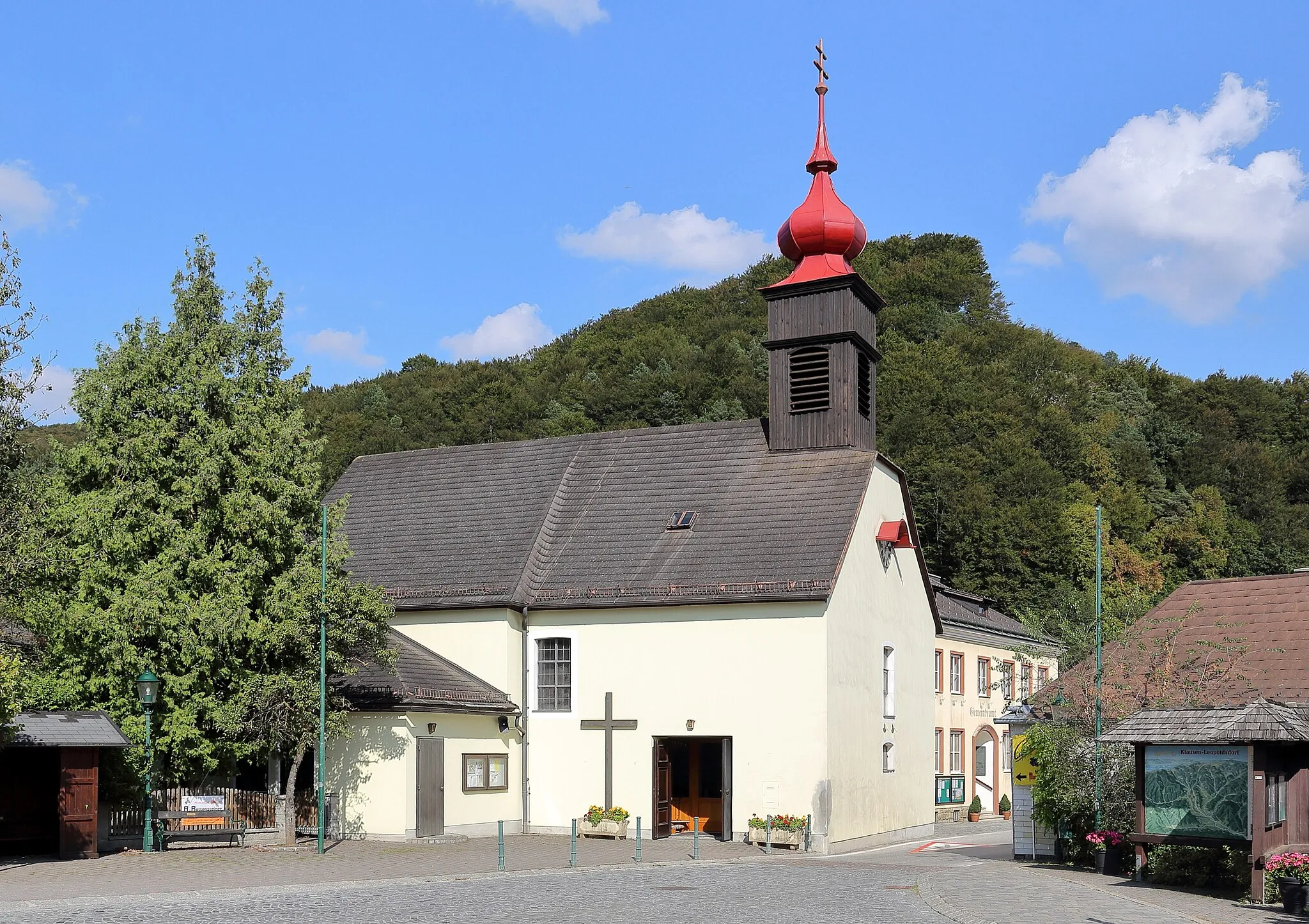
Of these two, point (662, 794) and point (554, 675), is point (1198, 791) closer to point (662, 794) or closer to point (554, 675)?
point (662, 794)

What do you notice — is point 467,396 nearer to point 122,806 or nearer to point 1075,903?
point 122,806

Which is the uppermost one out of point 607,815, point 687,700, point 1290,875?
point 687,700

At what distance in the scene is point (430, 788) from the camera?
84.0ft

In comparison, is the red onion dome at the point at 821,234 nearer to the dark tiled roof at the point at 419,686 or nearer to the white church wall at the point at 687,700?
the white church wall at the point at 687,700

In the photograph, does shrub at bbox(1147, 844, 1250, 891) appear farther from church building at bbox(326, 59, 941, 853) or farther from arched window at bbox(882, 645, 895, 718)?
arched window at bbox(882, 645, 895, 718)

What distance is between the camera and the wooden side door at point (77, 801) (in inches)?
828

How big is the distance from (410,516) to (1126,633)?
16649mm

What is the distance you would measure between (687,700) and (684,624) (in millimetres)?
1444

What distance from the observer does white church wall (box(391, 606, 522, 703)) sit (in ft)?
92.2

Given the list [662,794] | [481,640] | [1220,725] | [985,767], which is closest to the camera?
[1220,725]

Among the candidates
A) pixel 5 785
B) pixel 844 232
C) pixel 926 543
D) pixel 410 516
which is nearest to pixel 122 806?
pixel 5 785

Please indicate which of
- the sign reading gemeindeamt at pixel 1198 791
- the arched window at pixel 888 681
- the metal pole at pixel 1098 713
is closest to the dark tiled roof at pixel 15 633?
the arched window at pixel 888 681

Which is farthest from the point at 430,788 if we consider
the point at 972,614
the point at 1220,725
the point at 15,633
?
the point at 972,614

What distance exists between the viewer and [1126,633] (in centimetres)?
2181
